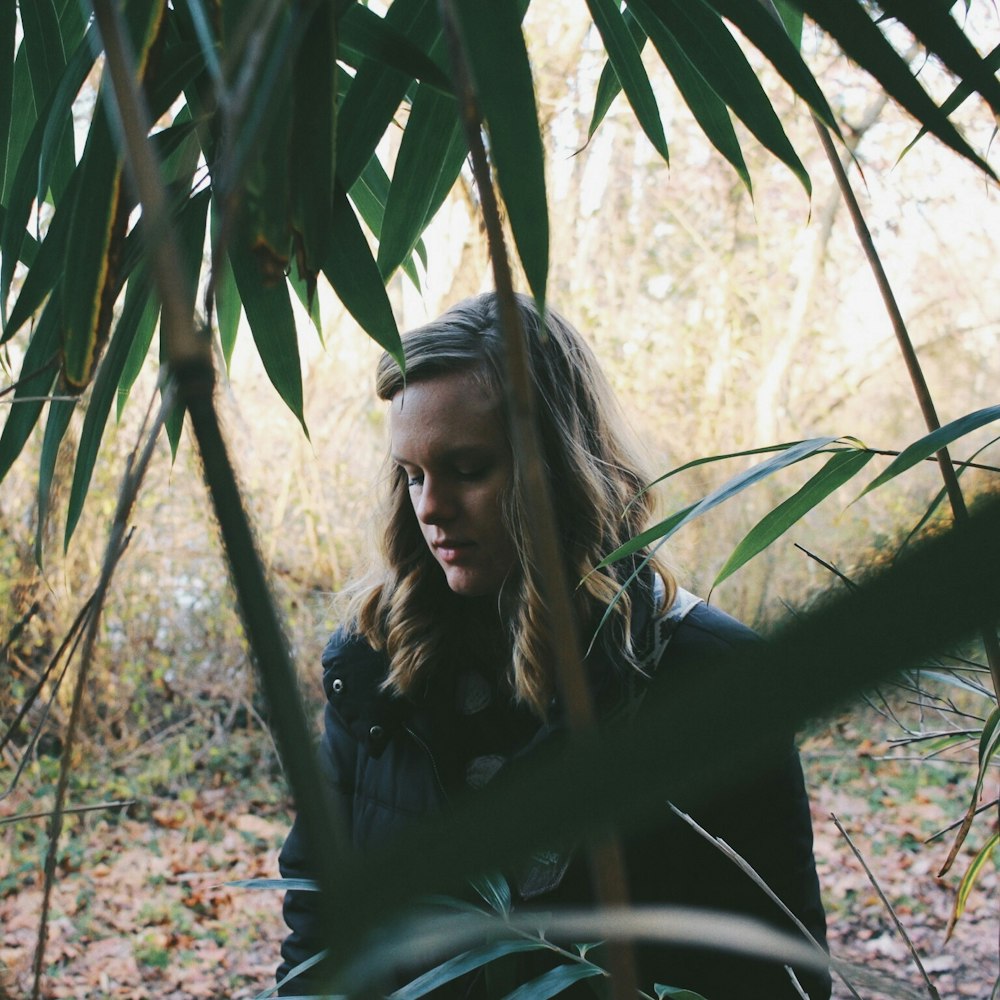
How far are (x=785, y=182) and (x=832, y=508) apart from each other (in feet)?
6.24

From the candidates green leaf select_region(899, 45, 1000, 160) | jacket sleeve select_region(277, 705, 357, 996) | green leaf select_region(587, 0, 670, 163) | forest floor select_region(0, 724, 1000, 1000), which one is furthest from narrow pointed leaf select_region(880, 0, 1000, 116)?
forest floor select_region(0, 724, 1000, 1000)

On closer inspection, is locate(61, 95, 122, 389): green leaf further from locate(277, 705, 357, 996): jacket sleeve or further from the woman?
locate(277, 705, 357, 996): jacket sleeve

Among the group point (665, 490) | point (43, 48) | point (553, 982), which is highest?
point (665, 490)

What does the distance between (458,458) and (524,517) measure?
13cm

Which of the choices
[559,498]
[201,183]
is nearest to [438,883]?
[201,183]

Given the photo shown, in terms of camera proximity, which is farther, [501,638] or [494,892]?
[501,638]

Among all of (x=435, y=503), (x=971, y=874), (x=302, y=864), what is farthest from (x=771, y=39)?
(x=302, y=864)

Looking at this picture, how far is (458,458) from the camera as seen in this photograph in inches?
47.0

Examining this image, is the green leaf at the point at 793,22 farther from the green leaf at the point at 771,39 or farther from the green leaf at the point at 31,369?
the green leaf at the point at 31,369

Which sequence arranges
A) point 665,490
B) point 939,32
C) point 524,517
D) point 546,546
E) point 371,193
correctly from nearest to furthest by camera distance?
1. point 546,546
2. point 939,32
3. point 371,193
4. point 524,517
5. point 665,490

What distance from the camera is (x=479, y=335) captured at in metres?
1.26

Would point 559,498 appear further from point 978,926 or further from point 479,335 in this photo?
point 978,926

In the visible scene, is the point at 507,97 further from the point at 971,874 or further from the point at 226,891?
the point at 226,891

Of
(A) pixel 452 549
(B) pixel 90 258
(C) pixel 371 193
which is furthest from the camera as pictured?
(A) pixel 452 549
